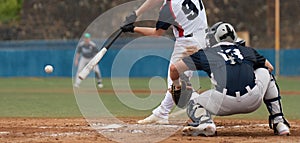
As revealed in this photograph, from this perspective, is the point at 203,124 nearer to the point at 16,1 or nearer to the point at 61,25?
the point at 61,25

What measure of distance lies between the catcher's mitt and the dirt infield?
12.9 inches

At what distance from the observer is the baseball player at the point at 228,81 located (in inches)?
313

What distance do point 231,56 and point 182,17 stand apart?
5.45 ft

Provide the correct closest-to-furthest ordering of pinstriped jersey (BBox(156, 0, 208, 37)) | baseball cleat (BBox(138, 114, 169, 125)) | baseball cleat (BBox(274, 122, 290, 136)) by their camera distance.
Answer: baseball cleat (BBox(274, 122, 290, 136)) → pinstriped jersey (BBox(156, 0, 208, 37)) → baseball cleat (BBox(138, 114, 169, 125))

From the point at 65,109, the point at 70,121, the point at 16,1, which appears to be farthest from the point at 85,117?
the point at 16,1

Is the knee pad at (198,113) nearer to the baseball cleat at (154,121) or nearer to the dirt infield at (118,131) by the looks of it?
the dirt infield at (118,131)

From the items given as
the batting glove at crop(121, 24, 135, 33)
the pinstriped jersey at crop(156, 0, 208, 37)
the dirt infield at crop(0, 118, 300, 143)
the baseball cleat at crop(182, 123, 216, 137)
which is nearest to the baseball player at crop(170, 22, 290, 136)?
the baseball cleat at crop(182, 123, 216, 137)

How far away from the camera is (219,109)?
26.3 ft

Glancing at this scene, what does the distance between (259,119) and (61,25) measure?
28633mm

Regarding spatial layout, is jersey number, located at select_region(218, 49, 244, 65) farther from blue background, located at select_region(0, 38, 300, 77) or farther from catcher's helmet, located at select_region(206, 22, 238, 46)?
blue background, located at select_region(0, 38, 300, 77)

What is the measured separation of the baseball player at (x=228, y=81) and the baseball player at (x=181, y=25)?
1.30 m

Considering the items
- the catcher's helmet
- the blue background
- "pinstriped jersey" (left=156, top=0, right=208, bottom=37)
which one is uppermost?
the blue background

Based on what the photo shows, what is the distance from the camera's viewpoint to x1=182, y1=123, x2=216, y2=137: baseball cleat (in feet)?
26.2

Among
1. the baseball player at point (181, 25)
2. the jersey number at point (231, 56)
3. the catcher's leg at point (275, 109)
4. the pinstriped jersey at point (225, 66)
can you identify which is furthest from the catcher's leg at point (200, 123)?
the baseball player at point (181, 25)
